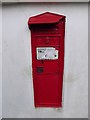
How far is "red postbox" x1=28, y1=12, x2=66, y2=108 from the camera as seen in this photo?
5543 mm

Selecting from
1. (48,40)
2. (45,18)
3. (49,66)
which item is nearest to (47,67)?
(49,66)

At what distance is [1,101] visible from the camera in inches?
233

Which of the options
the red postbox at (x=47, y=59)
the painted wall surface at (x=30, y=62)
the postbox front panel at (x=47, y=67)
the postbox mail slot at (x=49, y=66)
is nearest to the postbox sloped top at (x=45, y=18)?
the red postbox at (x=47, y=59)

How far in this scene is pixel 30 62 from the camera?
226 inches

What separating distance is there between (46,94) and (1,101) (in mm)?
1045

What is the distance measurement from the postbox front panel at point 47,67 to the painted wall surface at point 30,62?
0.11 meters

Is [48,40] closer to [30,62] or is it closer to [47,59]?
[47,59]

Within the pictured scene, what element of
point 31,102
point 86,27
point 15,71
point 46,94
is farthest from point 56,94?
point 86,27

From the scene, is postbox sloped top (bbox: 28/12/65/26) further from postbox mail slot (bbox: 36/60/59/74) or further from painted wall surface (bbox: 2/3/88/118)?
postbox mail slot (bbox: 36/60/59/74)

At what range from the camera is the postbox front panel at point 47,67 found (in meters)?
5.60

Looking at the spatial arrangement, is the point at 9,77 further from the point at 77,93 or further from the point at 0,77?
the point at 77,93

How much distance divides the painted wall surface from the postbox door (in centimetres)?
15

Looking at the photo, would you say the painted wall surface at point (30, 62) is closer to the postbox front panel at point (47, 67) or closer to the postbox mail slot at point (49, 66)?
the postbox front panel at point (47, 67)

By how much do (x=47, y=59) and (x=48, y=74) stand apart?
1.10ft
